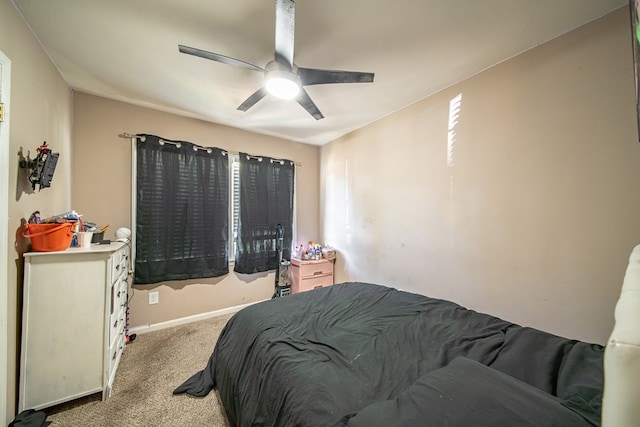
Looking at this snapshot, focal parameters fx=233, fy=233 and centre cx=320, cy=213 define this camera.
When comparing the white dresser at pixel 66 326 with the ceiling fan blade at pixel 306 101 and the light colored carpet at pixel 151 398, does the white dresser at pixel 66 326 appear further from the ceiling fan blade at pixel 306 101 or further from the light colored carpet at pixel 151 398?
the ceiling fan blade at pixel 306 101

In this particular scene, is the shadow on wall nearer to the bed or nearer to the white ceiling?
Result: the white ceiling

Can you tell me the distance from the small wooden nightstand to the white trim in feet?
7.98

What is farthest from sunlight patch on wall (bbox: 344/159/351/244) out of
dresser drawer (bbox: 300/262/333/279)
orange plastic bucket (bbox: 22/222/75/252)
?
orange plastic bucket (bbox: 22/222/75/252)

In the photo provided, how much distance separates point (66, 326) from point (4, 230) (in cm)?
69

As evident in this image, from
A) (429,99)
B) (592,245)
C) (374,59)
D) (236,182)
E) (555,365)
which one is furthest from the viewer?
(236,182)

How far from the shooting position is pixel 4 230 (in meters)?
1.23

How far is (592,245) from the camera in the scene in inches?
57.4

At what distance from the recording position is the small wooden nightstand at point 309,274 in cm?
324

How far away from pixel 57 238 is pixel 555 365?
273 cm

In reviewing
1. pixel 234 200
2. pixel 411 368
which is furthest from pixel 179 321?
pixel 411 368

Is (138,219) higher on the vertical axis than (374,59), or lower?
lower

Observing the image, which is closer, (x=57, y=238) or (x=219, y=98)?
(x=57, y=238)

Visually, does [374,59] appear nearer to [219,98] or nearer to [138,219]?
[219,98]

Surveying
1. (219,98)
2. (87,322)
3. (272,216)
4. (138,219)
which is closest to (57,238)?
(87,322)
